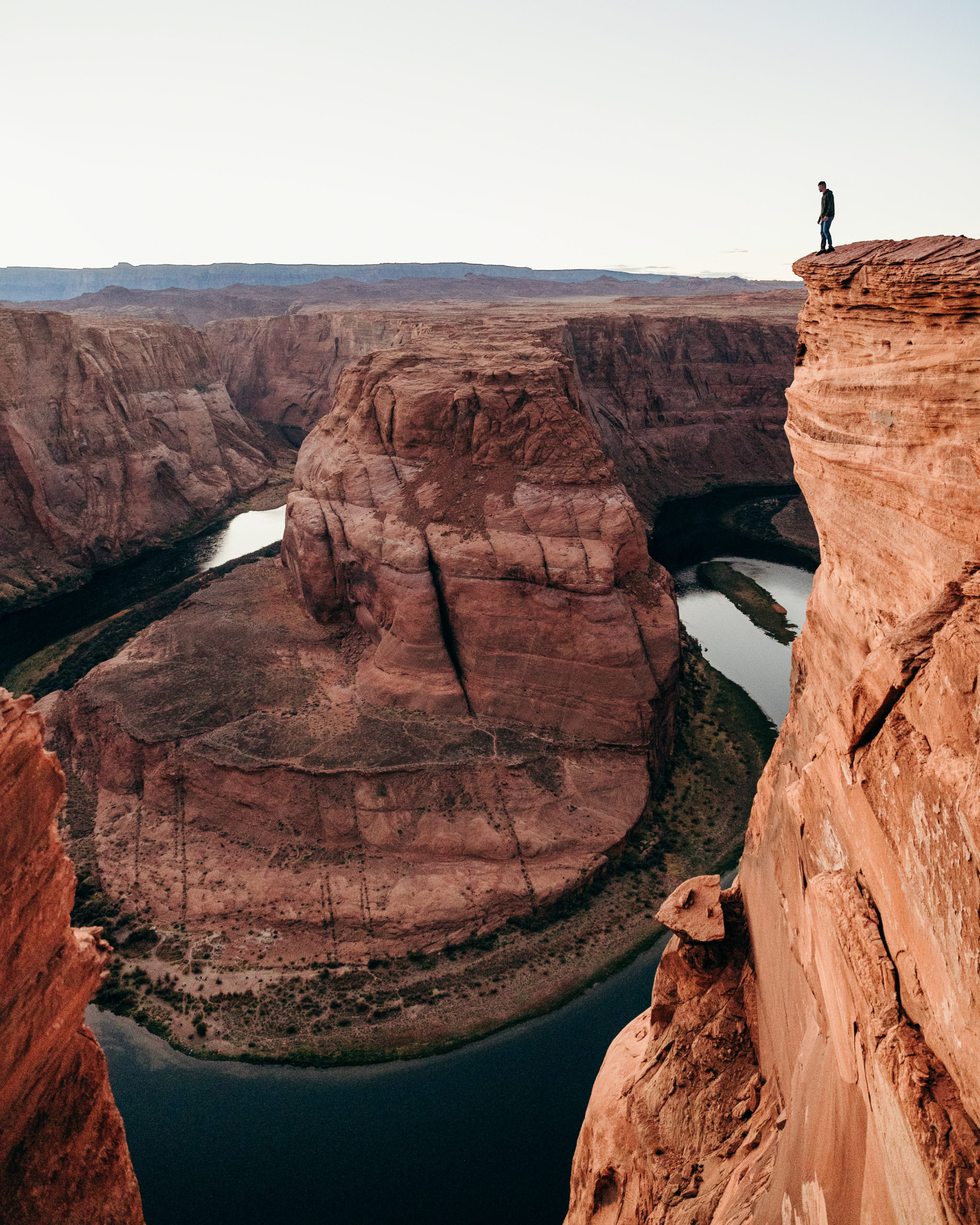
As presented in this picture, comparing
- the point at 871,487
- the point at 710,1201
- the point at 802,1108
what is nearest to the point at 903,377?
the point at 871,487

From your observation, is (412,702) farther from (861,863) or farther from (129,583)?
(129,583)

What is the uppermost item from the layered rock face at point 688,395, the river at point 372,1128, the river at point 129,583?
the layered rock face at point 688,395

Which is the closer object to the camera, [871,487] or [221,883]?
[871,487]

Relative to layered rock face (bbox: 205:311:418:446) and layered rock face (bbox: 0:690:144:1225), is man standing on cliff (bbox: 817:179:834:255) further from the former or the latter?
layered rock face (bbox: 205:311:418:446)

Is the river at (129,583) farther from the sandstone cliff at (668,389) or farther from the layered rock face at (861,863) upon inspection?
the layered rock face at (861,863)

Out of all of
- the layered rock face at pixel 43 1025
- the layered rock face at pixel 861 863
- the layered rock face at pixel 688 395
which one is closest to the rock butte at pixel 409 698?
the layered rock face at pixel 861 863

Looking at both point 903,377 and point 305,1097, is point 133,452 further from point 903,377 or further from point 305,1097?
point 903,377
